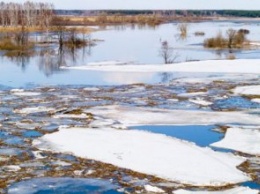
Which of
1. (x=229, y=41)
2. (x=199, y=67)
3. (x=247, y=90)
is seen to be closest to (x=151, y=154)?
(x=247, y=90)

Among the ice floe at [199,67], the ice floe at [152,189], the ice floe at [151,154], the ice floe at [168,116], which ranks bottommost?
the ice floe at [199,67]

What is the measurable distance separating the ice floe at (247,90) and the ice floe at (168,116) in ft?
8.73

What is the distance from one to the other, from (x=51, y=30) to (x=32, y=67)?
31.5 metres

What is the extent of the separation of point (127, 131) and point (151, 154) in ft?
5.25

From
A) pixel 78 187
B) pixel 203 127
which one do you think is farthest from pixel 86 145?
pixel 203 127

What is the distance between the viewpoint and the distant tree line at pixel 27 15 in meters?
57.0

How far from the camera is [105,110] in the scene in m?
11.1

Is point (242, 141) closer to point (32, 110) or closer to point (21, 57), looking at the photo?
point (32, 110)

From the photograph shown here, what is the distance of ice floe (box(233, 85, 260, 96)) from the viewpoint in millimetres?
13468

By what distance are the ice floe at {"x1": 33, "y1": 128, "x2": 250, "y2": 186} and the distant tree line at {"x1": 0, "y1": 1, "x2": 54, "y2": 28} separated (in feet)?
148

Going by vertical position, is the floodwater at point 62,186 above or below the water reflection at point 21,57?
above

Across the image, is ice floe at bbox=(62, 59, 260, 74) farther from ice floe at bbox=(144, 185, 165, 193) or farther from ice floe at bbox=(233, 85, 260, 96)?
ice floe at bbox=(144, 185, 165, 193)

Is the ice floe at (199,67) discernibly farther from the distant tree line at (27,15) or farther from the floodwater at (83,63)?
the distant tree line at (27,15)

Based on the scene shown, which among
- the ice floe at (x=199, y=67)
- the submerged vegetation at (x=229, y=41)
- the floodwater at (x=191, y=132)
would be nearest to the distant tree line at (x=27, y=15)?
the submerged vegetation at (x=229, y=41)
